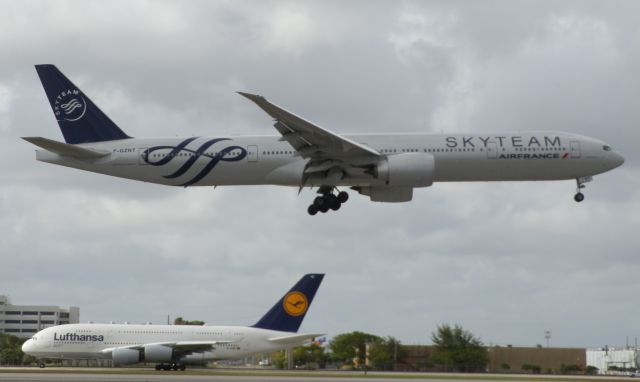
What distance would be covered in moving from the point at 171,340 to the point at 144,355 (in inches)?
141

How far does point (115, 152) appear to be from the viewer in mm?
52500

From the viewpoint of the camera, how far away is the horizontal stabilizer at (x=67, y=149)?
5031 cm

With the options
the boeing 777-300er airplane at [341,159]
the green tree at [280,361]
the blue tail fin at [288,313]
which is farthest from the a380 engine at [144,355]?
the green tree at [280,361]

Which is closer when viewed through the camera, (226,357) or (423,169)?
(423,169)

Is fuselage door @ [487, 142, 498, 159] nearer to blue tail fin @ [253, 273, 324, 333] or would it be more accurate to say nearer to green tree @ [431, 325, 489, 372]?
blue tail fin @ [253, 273, 324, 333]

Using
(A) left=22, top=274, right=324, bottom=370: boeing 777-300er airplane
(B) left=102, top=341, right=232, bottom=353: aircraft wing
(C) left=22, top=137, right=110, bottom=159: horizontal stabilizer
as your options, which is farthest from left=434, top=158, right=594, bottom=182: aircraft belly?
(B) left=102, top=341, right=232, bottom=353: aircraft wing

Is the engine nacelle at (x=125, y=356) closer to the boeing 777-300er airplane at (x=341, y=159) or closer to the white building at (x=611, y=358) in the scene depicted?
the boeing 777-300er airplane at (x=341, y=159)

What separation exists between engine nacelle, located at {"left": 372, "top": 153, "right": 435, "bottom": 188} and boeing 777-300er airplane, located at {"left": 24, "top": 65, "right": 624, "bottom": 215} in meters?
0.05

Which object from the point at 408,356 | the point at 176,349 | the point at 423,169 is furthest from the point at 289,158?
the point at 408,356

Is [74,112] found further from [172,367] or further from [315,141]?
[172,367]

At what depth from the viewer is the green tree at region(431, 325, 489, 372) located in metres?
118

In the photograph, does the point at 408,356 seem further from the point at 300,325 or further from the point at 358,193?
the point at 358,193

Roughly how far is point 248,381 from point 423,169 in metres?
15.2

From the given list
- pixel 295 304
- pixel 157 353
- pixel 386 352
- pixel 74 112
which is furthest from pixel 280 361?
pixel 74 112
